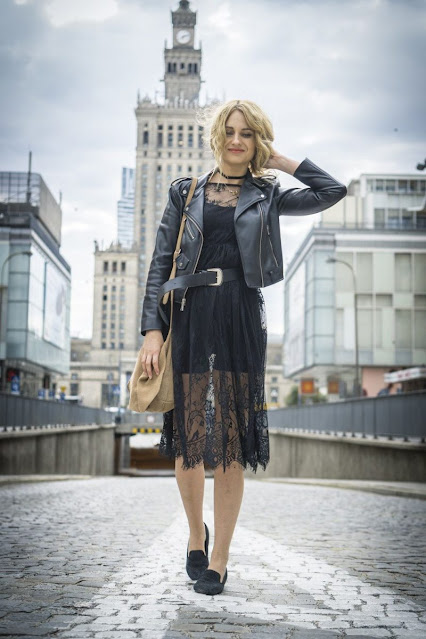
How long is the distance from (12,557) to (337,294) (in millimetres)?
53912

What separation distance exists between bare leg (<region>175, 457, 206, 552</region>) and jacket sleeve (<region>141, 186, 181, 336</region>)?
0.68 meters

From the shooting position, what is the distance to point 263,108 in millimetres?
4281

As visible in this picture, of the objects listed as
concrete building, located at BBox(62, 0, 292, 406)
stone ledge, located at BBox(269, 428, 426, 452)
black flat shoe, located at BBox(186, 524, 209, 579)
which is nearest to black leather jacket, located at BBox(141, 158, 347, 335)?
black flat shoe, located at BBox(186, 524, 209, 579)

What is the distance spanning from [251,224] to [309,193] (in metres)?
0.39

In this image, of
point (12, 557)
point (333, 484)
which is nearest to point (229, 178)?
point (12, 557)

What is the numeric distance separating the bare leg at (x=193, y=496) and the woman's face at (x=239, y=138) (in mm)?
1472

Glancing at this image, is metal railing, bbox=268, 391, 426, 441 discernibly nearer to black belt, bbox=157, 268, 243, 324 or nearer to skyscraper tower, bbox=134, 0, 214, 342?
black belt, bbox=157, 268, 243, 324

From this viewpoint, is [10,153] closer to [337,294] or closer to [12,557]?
[337,294]

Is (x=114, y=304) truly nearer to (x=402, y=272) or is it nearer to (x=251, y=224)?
(x=402, y=272)

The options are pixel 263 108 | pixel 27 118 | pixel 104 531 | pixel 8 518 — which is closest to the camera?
pixel 263 108

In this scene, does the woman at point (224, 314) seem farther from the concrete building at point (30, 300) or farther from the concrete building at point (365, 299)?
the concrete building at point (365, 299)

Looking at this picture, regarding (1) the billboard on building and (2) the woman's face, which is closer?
(2) the woman's face

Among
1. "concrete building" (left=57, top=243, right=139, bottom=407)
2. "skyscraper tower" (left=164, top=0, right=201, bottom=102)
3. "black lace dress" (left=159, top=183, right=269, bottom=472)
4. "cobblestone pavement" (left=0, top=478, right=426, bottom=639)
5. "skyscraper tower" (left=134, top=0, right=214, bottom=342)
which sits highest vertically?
"skyscraper tower" (left=164, top=0, right=201, bottom=102)

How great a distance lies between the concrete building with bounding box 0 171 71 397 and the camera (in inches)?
2251
